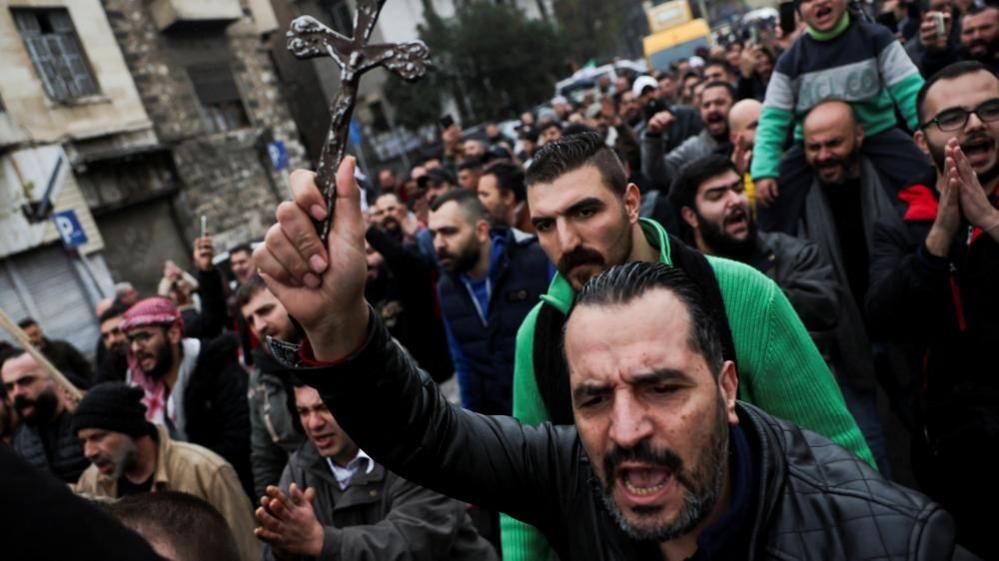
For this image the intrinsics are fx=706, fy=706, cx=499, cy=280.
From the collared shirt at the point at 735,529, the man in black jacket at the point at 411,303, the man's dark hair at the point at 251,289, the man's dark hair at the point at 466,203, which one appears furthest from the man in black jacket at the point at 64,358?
the collared shirt at the point at 735,529

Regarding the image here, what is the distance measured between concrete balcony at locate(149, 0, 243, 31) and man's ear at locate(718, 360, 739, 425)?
17931 mm

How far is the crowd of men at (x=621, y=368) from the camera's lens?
1414mm

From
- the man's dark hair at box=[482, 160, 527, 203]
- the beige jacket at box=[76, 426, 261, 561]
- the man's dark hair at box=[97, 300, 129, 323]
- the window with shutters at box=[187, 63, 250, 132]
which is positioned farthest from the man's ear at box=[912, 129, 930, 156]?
the window with shutters at box=[187, 63, 250, 132]

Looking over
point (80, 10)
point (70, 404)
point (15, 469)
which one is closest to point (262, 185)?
point (80, 10)

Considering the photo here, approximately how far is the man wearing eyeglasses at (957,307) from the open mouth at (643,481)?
1.44 m

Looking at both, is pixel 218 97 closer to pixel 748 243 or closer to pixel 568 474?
pixel 748 243

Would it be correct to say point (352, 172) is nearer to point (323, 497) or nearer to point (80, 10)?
point (323, 497)

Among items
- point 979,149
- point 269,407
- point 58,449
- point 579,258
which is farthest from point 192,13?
point 979,149

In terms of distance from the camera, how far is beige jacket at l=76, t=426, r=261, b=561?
319 cm

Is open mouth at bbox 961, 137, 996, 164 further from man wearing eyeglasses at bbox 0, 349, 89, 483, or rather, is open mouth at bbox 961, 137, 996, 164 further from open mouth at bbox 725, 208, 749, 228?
man wearing eyeglasses at bbox 0, 349, 89, 483

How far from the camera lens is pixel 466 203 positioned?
4.20 meters

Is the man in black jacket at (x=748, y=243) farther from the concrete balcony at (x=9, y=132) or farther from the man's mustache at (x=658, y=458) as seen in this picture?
the concrete balcony at (x=9, y=132)

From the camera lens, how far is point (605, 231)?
2.33 metres

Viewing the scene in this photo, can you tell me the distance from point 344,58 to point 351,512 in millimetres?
1857
